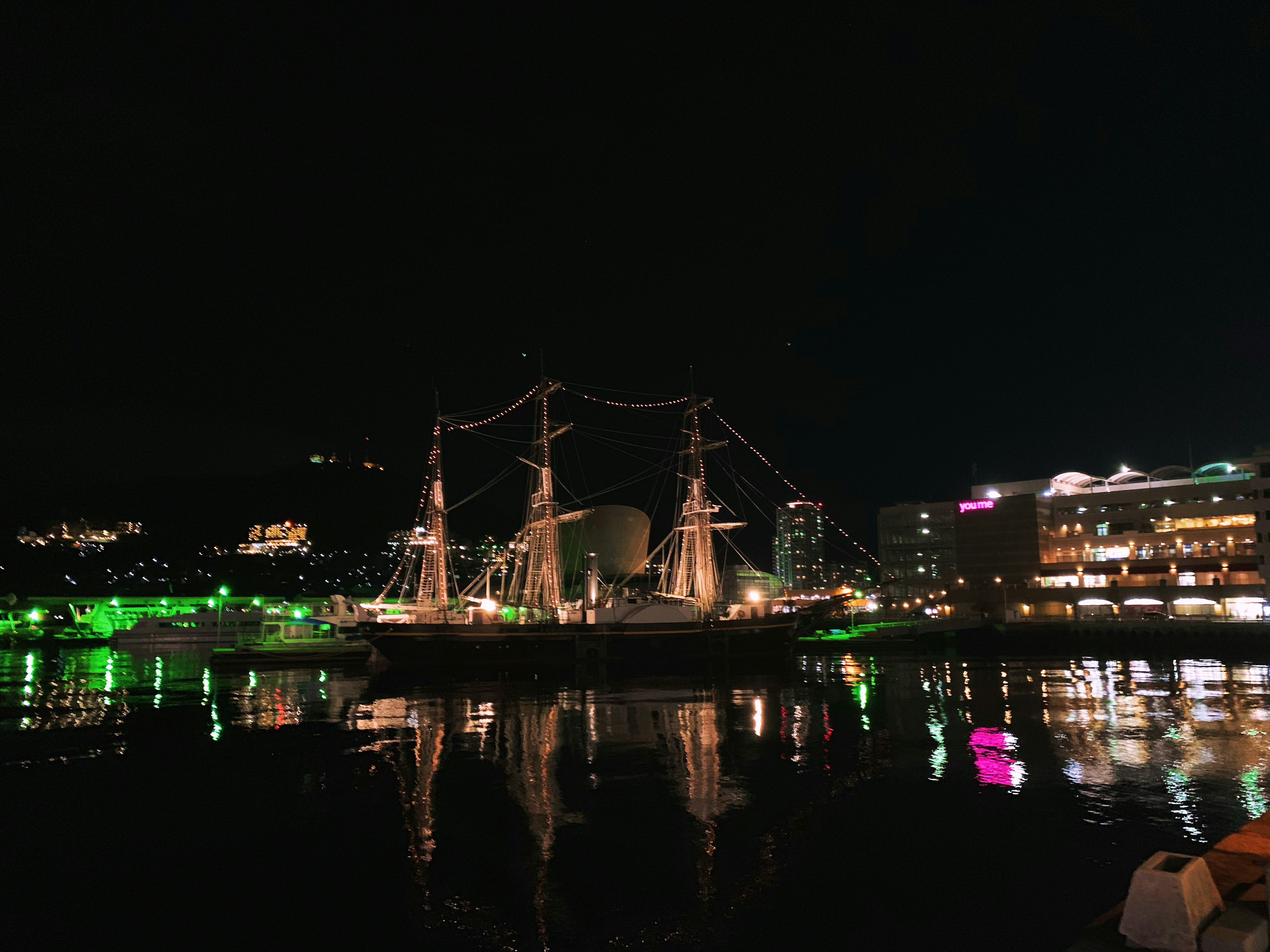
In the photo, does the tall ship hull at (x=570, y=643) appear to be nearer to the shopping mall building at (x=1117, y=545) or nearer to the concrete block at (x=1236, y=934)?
the shopping mall building at (x=1117, y=545)

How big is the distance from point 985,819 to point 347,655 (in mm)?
51315

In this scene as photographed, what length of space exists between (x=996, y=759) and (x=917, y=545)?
4273 inches

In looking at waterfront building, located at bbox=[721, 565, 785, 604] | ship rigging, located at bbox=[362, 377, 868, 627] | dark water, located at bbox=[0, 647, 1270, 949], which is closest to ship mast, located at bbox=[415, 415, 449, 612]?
ship rigging, located at bbox=[362, 377, 868, 627]

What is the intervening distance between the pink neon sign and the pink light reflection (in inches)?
3493

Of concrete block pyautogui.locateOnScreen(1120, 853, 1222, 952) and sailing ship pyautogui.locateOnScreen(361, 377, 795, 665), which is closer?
concrete block pyautogui.locateOnScreen(1120, 853, 1222, 952)

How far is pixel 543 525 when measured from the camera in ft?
204

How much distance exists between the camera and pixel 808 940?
8.97m

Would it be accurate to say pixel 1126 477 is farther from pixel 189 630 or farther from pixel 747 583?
pixel 189 630

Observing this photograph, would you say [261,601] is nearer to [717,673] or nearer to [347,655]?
[347,655]

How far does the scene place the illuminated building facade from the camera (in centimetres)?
17150

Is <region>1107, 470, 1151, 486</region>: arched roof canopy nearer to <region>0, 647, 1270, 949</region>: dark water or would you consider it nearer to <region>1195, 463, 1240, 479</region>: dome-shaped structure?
<region>1195, 463, 1240, 479</region>: dome-shaped structure

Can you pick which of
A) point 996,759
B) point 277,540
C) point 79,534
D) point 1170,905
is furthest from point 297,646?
point 277,540

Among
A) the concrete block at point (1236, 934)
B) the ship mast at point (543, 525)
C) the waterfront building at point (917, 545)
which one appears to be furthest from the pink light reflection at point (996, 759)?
the waterfront building at point (917, 545)

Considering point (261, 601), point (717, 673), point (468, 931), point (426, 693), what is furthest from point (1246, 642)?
→ point (261, 601)
